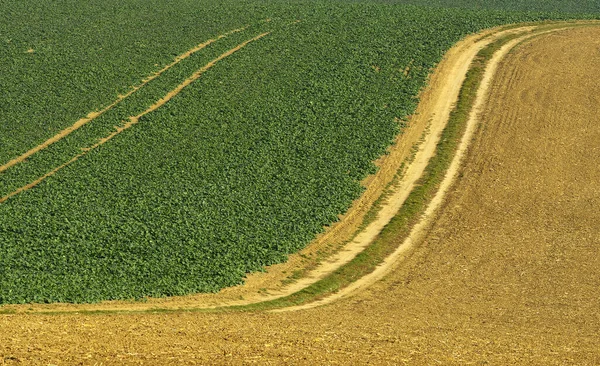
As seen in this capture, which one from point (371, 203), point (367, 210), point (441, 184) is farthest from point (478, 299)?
point (441, 184)

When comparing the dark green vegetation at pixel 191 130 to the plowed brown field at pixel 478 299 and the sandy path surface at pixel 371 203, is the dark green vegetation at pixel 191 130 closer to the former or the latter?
the sandy path surface at pixel 371 203

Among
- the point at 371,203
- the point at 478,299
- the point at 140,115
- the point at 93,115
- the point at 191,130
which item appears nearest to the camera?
the point at 478,299

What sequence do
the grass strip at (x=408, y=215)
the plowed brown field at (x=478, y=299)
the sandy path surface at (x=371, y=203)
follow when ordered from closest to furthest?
the plowed brown field at (x=478, y=299) → the sandy path surface at (x=371, y=203) → the grass strip at (x=408, y=215)

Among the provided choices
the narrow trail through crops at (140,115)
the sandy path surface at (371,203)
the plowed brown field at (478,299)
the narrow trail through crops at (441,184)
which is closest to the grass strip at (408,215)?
the narrow trail through crops at (441,184)

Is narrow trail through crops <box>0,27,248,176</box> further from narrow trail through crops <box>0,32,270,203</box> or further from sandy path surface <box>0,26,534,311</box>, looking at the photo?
sandy path surface <box>0,26,534,311</box>

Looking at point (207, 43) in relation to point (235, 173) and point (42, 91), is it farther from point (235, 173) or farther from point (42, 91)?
point (235, 173)

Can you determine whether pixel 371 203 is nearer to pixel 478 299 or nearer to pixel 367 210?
pixel 367 210
